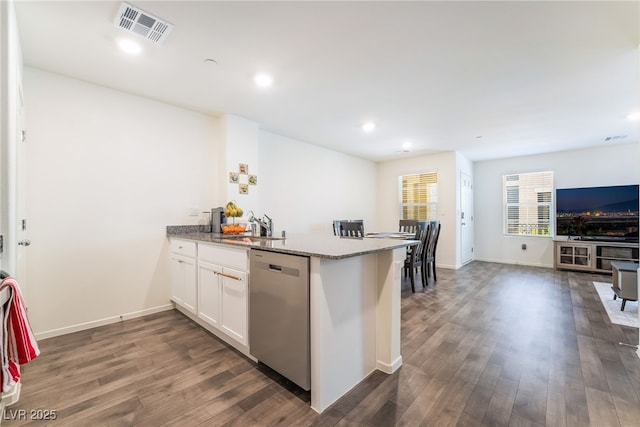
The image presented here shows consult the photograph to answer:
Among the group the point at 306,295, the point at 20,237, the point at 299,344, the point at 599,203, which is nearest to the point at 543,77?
the point at 306,295

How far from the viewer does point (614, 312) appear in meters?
3.04

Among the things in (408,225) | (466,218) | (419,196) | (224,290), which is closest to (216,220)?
(224,290)

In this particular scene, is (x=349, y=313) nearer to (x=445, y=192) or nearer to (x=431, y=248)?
(x=431, y=248)

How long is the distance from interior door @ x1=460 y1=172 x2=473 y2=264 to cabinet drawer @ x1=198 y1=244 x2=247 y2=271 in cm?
528

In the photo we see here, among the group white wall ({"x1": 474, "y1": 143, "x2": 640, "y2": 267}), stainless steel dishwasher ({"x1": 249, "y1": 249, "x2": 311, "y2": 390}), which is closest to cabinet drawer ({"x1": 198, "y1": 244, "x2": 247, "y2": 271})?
stainless steel dishwasher ({"x1": 249, "y1": 249, "x2": 311, "y2": 390})

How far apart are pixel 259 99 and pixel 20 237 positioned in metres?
2.47

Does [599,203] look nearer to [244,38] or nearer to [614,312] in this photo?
[614,312]

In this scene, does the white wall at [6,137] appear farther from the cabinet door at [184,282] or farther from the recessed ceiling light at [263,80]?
the recessed ceiling light at [263,80]

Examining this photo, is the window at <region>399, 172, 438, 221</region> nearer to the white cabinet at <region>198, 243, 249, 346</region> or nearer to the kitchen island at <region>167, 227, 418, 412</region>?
the kitchen island at <region>167, 227, 418, 412</region>

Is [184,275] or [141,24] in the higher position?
[141,24]

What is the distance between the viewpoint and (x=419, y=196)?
627 cm

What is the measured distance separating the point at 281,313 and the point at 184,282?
1.69 meters

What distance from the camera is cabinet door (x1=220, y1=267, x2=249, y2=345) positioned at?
6.72 feet

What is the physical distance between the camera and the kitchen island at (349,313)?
154cm
